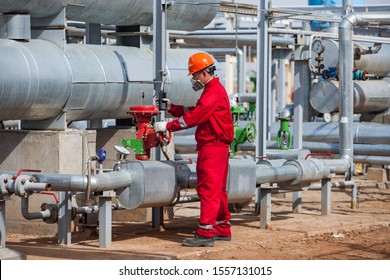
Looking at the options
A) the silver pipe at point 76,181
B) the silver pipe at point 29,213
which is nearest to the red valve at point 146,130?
the silver pipe at point 76,181

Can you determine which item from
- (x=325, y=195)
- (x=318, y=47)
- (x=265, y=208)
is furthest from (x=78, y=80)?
(x=318, y=47)

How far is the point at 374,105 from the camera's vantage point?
41.8 ft

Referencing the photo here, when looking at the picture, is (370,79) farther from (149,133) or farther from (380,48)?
(149,133)

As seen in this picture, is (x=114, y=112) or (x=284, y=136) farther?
(x=284, y=136)

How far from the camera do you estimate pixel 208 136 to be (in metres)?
7.42

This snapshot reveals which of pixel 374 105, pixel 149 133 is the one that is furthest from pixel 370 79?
pixel 149 133

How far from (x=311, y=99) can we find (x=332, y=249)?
4.88m

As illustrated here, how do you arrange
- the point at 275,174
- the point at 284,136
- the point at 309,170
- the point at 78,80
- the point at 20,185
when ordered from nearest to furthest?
1. the point at 20,185
2. the point at 78,80
3. the point at 275,174
4. the point at 309,170
5. the point at 284,136

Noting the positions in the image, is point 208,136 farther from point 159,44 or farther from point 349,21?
point 349,21

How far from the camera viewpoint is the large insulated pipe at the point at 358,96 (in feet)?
39.8

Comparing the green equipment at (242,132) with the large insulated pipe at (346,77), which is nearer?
the green equipment at (242,132)

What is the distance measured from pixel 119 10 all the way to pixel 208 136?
174 centimetres

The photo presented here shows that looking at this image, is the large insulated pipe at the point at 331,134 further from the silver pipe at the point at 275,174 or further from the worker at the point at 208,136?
the worker at the point at 208,136

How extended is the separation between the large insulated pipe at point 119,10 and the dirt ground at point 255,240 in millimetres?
1811
